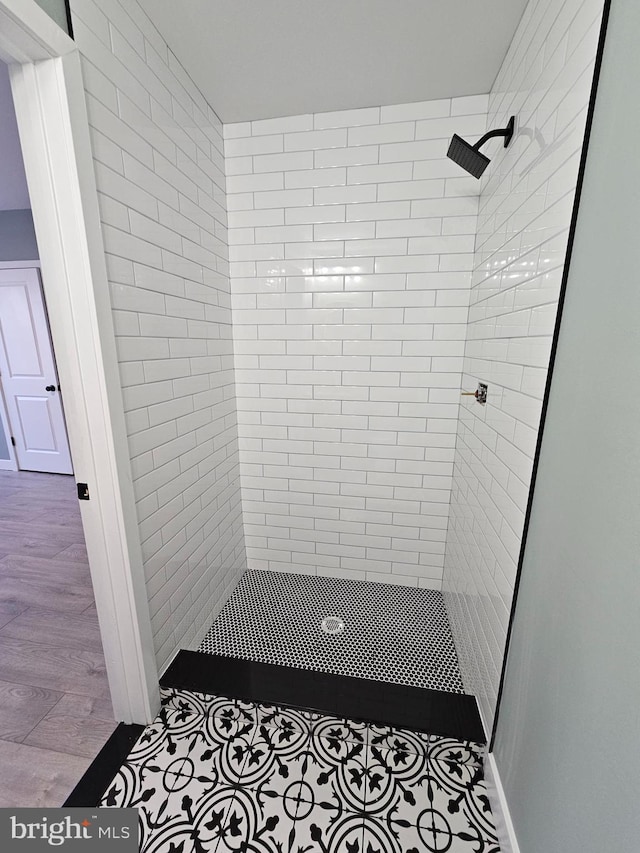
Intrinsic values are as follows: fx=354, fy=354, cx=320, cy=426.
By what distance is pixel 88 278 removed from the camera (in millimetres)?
1036

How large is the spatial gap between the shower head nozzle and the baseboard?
2.10m

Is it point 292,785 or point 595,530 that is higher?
point 595,530

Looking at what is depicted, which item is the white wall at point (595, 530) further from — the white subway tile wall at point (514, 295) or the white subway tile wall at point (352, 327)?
the white subway tile wall at point (352, 327)

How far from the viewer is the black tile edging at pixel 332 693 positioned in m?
1.34

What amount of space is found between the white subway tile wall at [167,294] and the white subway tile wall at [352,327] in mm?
217

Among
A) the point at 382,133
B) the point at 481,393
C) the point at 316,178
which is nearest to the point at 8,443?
the point at 316,178

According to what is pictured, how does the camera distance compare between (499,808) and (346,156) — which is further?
(346,156)

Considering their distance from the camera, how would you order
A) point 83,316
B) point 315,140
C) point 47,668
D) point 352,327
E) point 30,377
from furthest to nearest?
point 30,377, point 352,327, point 315,140, point 47,668, point 83,316

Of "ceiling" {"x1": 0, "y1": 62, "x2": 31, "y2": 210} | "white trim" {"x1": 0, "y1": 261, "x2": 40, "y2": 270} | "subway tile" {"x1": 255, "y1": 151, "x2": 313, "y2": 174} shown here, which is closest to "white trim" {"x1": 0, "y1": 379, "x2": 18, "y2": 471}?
"white trim" {"x1": 0, "y1": 261, "x2": 40, "y2": 270}

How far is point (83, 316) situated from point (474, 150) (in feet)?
4.77

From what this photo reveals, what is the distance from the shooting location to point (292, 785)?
1197 millimetres

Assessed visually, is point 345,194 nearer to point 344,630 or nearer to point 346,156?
point 346,156

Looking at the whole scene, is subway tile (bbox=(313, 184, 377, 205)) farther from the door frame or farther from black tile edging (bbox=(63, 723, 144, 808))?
black tile edging (bbox=(63, 723, 144, 808))

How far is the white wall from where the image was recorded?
23.4 inches
